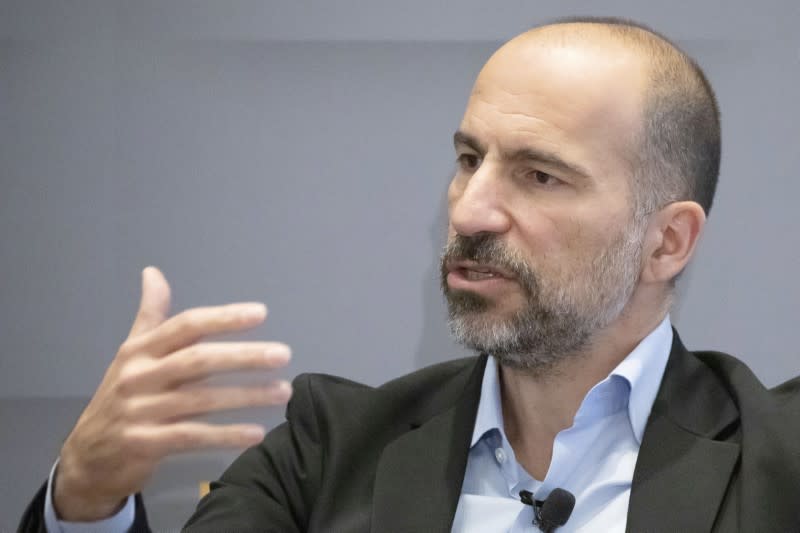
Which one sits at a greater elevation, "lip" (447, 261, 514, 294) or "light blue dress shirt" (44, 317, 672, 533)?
"lip" (447, 261, 514, 294)

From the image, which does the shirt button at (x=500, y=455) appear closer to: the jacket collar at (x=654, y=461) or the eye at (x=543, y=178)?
the jacket collar at (x=654, y=461)

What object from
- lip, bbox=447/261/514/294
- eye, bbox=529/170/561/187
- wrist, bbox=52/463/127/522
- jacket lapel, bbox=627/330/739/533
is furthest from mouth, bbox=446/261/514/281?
wrist, bbox=52/463/127/522

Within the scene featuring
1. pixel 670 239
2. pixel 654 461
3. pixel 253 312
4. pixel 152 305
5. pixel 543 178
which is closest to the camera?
pixel 253 312

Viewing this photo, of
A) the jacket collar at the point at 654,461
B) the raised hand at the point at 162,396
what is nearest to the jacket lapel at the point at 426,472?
the jacket collar at the point at 654,461

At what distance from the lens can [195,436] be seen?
1.54 m

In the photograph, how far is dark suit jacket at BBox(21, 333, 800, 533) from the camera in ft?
6.60

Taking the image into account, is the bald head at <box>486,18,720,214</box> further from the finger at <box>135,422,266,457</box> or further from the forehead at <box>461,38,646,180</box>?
the finger at <box>135,422,266,457</box>

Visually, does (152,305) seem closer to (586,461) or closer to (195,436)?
(195,436)

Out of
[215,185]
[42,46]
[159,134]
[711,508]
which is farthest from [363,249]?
[711,508]

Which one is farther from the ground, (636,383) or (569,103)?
(569,103)

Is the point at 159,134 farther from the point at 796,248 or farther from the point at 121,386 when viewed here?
the point at 796,248

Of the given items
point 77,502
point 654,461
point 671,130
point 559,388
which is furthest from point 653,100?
point 77,502

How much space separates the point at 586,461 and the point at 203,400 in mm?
928

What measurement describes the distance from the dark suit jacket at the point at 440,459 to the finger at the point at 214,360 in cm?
39
